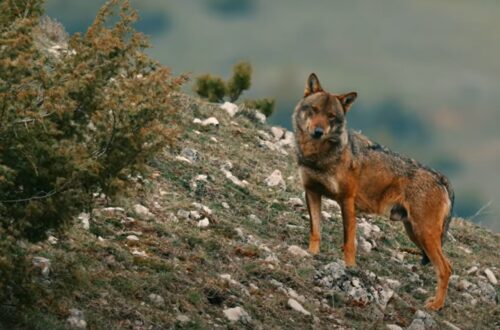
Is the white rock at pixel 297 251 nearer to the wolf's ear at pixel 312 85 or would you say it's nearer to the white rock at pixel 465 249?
the wolf's ear at pixel 312 85

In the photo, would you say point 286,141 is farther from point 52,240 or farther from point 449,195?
point 52,240

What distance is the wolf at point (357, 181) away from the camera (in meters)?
12.7

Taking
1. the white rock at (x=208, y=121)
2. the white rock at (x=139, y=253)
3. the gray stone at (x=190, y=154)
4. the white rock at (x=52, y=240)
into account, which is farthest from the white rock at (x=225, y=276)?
the white rock at (x=208, y=121)

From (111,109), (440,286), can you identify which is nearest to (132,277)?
(111,109)

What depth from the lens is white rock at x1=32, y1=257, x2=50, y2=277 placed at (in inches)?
344

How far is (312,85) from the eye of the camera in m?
13.1

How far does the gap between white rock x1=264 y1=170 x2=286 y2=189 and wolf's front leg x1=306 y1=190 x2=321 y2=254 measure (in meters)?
3.18

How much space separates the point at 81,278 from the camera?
789cm

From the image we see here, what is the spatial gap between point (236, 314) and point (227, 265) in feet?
4.46

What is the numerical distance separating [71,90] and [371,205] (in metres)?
6.54

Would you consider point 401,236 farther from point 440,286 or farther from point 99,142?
point 99,142

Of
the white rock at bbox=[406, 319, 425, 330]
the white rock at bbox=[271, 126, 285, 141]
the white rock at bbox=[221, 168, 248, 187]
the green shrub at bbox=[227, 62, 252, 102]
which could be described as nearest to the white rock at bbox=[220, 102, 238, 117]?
the white rock at bbox=[271, 126, 285, 141]

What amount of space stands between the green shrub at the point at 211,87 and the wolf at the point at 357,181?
13.4m

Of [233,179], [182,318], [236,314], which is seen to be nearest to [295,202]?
[233,179]
